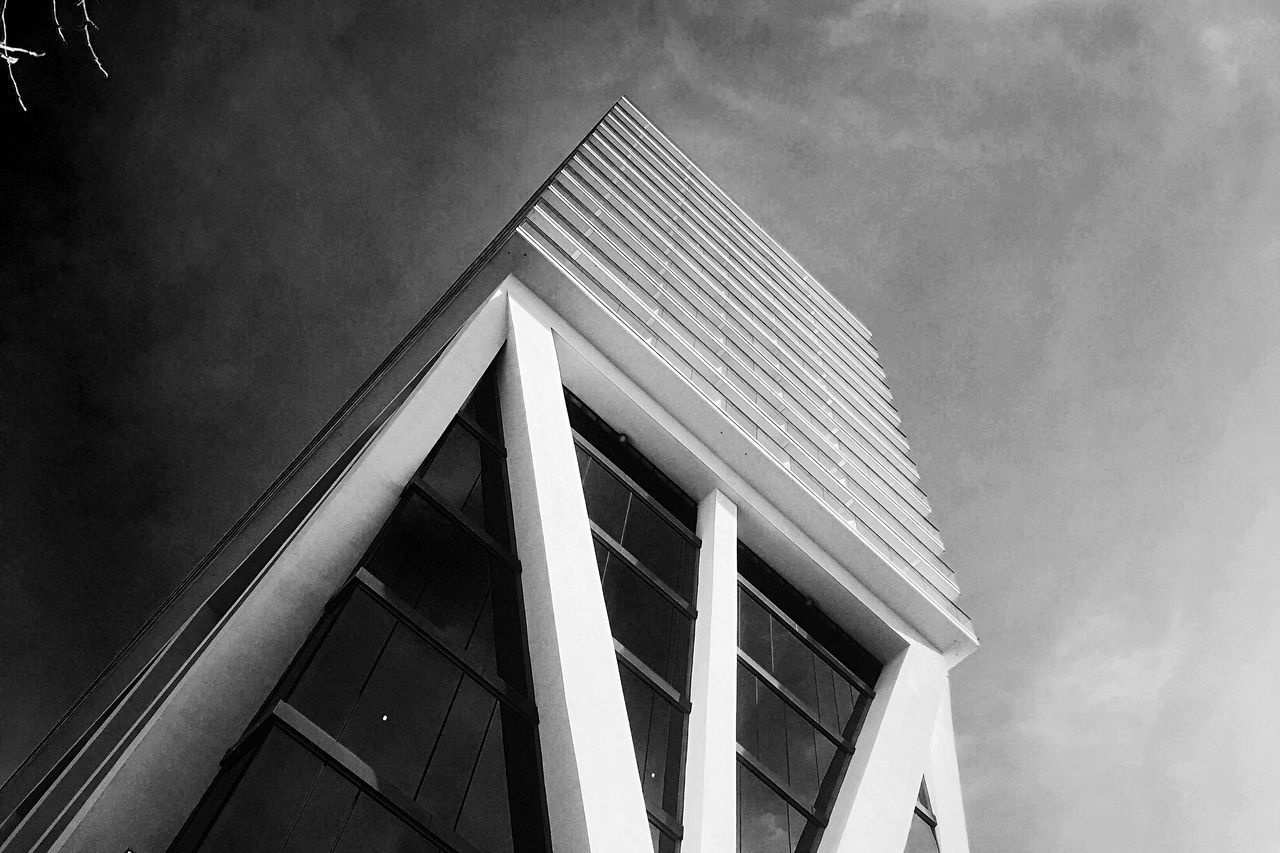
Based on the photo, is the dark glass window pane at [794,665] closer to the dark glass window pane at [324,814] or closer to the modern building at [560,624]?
the modern building at [560,624]

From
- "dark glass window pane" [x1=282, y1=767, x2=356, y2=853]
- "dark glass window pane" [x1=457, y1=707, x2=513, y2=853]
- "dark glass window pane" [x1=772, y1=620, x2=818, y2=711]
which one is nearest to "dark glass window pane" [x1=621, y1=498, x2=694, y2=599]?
"dark glass window pane" [x1=772, y1=620, x2=818, y2=711]

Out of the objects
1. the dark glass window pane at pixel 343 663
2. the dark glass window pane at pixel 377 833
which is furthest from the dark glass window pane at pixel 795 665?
the dark glass window pane at pixel 377 833

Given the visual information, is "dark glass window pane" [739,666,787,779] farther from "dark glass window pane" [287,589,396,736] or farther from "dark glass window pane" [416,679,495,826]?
"dark glass window pane" [287,589,396,736]

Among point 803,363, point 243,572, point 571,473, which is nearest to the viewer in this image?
point 571,473

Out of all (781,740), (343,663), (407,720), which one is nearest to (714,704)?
(781,740)

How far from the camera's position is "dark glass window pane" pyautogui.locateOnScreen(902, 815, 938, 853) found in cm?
2007

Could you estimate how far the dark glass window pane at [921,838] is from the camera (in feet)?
65.8

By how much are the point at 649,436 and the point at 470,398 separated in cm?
532

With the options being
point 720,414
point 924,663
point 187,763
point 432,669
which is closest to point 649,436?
point 720,414

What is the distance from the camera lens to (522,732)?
516 inches

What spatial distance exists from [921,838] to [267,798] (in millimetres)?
15639

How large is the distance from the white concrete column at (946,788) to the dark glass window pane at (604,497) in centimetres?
921

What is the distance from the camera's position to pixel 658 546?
20.1 meters

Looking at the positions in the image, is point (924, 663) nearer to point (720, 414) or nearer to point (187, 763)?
point (720, 414)
